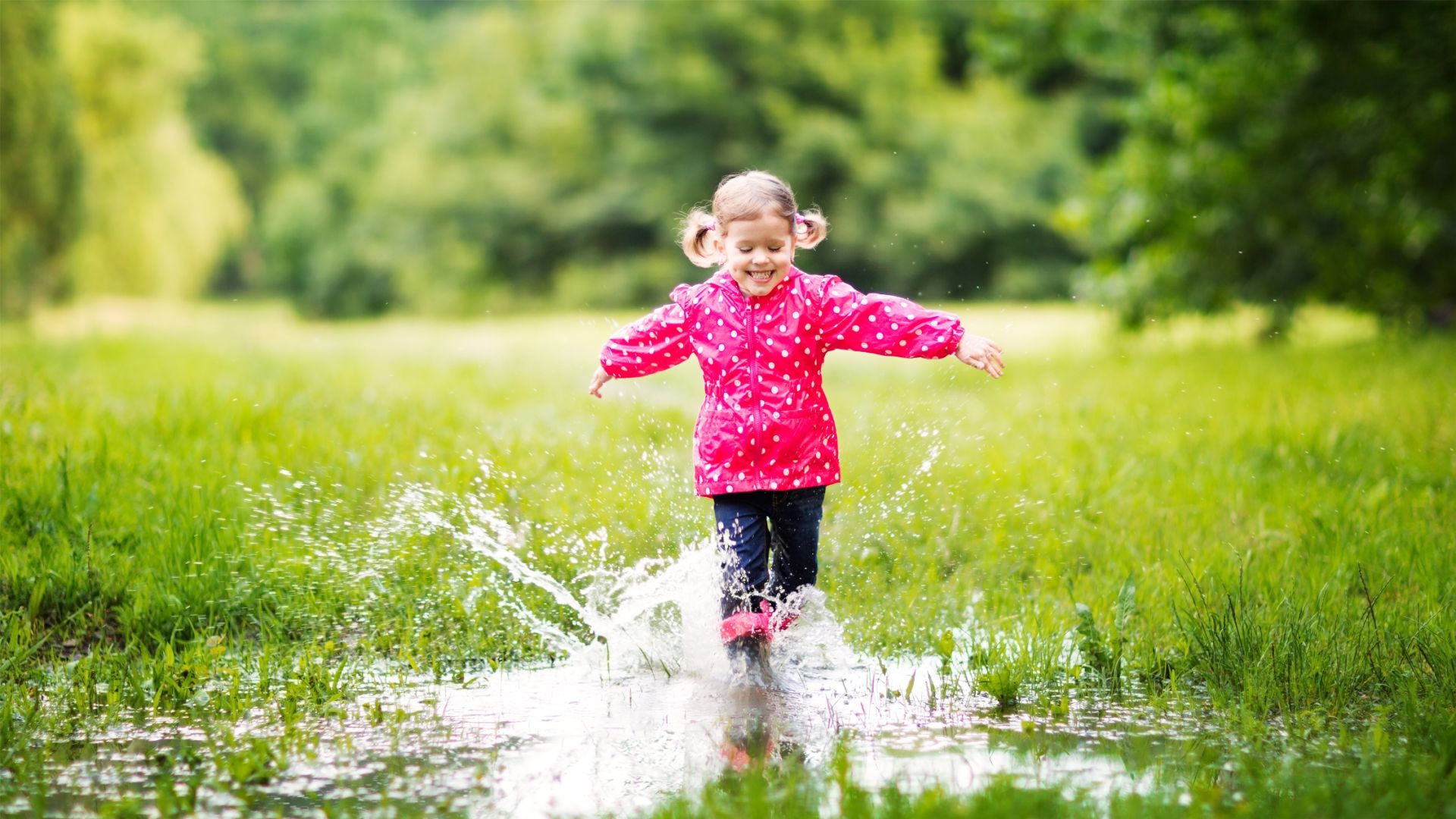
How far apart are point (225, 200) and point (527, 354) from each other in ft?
73.1

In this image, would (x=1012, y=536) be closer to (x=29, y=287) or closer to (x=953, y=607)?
(x=953, y=607)

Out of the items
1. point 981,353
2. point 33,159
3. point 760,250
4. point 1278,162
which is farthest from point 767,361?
point 33,159

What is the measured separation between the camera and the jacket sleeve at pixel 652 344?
485 cm

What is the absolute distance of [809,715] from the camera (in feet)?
13.6

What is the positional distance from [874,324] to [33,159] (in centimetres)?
2230

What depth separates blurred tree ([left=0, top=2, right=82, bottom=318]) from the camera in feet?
73.2

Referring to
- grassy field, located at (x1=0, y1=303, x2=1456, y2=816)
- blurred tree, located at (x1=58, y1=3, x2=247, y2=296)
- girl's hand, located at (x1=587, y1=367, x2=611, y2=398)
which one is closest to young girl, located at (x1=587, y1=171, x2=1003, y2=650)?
girl's hand, located at (x1=587, y1=367, x2=611, y2=398)

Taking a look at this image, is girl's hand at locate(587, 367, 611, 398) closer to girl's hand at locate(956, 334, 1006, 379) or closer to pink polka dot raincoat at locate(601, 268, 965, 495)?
pink polka dot raincoat at locate(601, 268, 965, 495)

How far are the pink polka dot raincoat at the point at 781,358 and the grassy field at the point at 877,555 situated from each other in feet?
2.72

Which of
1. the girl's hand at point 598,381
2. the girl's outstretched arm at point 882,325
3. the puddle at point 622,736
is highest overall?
the girl's outstretched arm at point 882,325

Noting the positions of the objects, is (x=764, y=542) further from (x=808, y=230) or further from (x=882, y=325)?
(x=808, y=230)

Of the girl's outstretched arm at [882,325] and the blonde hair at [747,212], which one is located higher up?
the blonde hair at [747,212]

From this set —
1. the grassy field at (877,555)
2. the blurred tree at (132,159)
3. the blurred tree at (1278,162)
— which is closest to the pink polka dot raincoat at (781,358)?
the grassy field at (877,555)

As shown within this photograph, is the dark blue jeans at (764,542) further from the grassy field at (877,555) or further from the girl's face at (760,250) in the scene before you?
the girl's face at (760,250)
